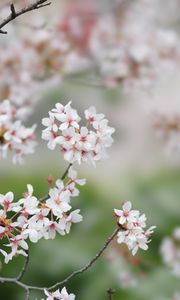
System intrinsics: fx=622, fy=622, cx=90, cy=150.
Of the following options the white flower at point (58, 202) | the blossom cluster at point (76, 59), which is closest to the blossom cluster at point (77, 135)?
the white flower at point (58, 202)

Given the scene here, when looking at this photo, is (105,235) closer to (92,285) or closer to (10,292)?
(92,285)

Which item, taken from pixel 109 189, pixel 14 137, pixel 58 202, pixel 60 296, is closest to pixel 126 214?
pixel 58 202

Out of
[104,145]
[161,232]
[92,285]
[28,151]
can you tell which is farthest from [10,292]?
[104,145]

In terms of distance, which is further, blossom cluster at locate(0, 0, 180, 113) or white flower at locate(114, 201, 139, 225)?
blossom cluster at locate(0, 0, 180, 113)

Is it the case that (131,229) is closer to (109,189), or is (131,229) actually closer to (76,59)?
(76,59)

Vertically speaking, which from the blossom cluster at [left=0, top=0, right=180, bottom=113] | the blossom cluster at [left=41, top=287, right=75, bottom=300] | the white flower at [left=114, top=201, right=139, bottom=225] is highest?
the blossom cluster at [left=0, top=0, right=180, bottom=113]

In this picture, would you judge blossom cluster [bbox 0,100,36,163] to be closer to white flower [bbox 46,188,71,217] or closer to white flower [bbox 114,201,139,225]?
white flower [bbox 46,188,71,217]

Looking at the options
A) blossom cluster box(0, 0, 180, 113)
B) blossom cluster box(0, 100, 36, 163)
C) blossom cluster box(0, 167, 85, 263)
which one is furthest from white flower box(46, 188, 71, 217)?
blossom cluster box(0, 0, 180, 113)
